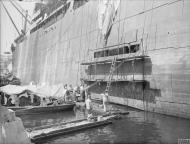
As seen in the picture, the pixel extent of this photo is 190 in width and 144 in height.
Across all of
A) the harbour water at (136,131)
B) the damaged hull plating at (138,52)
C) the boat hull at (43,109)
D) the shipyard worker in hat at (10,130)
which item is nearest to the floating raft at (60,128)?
the harbour water at (136,131)

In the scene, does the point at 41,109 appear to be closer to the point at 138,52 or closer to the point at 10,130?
the point at 138,52

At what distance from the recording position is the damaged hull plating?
16155 millimetres

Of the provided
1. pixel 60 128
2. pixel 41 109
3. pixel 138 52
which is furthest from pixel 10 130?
pixel 41 109

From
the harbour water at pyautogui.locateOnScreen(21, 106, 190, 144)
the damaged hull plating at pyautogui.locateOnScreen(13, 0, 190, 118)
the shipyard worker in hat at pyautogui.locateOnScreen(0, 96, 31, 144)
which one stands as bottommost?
the harbour water at pyautogui.locateOnScreen(21, 106, 190, 144)

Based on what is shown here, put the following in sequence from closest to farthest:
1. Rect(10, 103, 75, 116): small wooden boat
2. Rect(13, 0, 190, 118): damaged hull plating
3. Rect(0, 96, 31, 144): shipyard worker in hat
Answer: Rect(0, 96, 31, 144): shipyard worker in hat
Rect(13, 0, 190, 118): damaged hull plating
Rect(10, 103, 75, 116): small wooden boat

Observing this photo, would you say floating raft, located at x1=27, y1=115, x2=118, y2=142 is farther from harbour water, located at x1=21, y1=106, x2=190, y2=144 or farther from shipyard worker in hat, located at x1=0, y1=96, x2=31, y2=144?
shipyard worker in hat, located at x1=0, y1=96, x2=31, y2=144

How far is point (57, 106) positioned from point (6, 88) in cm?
580

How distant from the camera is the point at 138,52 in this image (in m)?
19.7

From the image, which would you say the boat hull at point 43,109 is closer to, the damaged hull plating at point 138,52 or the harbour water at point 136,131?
the harbour water at point 136,131

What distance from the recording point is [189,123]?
46.4 feet

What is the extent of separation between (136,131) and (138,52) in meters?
8.28

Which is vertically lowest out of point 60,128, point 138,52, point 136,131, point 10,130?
point 136,131

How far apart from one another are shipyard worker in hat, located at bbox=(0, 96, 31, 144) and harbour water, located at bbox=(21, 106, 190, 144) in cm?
595

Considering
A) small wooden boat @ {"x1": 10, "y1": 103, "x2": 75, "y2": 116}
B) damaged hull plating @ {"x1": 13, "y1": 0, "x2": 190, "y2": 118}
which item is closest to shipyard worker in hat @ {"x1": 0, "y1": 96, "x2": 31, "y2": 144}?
damaged hull plating @ {"x1": 13, "y1": 0, "x2": 190, "y2": 118}
